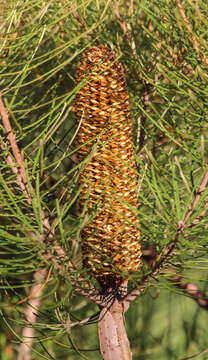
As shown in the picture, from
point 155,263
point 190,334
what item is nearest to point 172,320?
point 190,334

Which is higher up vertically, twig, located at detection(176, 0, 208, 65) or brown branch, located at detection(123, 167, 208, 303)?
twig, located at detection(176, 0, 208, 65)

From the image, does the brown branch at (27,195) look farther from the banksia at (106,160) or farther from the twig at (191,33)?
the twig at (191,33)

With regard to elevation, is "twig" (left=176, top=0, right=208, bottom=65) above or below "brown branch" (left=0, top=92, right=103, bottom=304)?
above

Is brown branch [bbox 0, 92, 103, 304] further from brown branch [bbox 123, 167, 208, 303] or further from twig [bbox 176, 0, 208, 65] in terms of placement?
twig [bbox 176, 0, 208, 65]

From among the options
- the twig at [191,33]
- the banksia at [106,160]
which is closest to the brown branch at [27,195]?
the banksia at [106,160]

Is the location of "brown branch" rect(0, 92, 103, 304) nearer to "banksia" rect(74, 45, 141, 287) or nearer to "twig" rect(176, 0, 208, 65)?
"banksia" rect(74, 45, 141, 287)

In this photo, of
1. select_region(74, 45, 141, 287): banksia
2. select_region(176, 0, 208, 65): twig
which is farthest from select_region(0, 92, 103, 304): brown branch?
select_region(176, 0, 208, 65): twig

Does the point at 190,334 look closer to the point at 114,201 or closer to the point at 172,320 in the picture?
the point at 172,320

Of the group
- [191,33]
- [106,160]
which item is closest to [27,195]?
[106,160]
